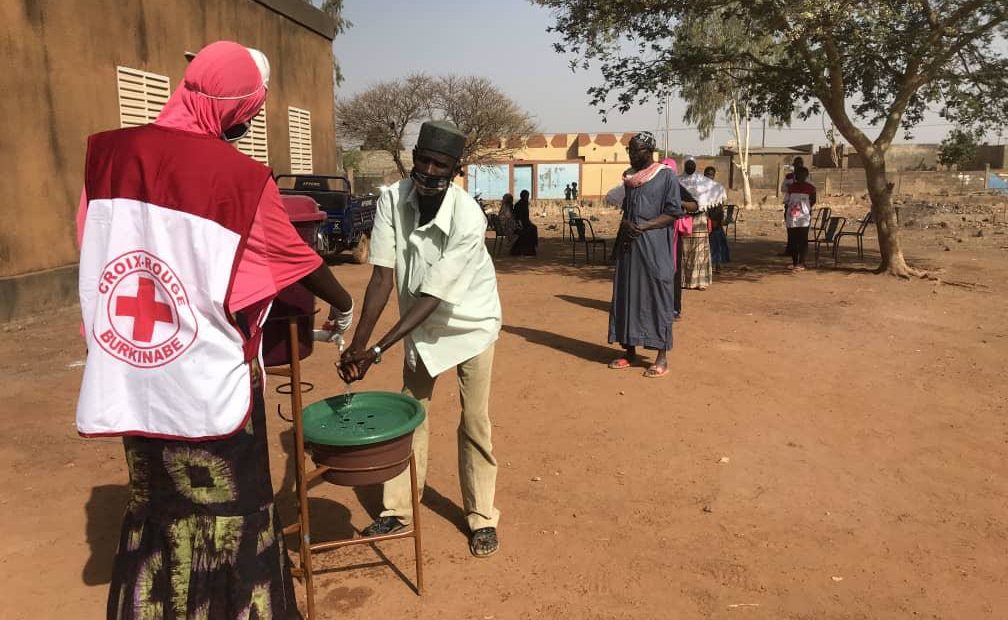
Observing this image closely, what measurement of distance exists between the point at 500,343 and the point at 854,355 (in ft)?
10.1

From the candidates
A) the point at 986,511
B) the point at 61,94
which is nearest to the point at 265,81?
the point at 986,511

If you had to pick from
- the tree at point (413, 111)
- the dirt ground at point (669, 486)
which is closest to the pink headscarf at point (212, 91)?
the dirt ground at point (669, 486)

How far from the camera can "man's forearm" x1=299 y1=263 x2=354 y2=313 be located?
2.00 m

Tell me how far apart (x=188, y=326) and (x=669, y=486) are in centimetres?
284

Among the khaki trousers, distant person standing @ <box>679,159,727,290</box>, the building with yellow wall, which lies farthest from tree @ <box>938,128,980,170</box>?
the khaki trousers

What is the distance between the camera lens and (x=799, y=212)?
11359 millimetres

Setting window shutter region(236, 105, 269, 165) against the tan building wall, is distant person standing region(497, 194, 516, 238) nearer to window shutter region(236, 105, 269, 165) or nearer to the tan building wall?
window shutter region(236, 105, 269, 165)

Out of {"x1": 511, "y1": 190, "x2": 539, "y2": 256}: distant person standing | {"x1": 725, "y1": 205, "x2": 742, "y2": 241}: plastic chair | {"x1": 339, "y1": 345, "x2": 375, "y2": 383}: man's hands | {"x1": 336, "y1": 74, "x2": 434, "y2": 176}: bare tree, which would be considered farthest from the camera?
{"x1": 336, "y1": 74, "x2": 434, "y2": 176}: bare tree

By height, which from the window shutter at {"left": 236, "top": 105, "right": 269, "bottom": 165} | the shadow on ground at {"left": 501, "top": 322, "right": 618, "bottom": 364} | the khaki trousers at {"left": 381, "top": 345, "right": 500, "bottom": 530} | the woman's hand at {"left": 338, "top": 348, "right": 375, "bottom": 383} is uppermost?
the window shutter at {"left": 236, "top": 105, "right": 269, "bottom": 165}

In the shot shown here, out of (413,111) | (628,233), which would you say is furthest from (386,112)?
(628,233)

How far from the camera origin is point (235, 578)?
1.92 metres

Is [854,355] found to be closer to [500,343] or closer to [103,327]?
[500,343]

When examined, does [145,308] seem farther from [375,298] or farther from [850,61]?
[850,61]

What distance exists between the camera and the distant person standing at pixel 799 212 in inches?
444
